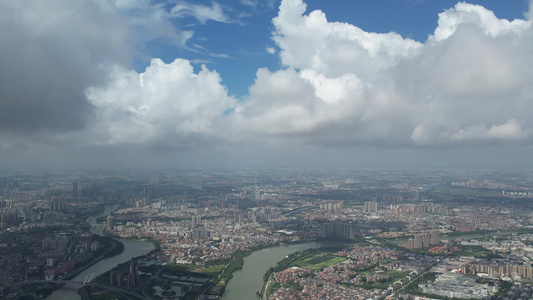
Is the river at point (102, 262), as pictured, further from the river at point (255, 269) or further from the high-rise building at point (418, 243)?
the high-rise building at point (418, 243)

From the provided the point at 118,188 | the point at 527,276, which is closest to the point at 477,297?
the point at 527,276

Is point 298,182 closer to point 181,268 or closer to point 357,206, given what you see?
point 357,206

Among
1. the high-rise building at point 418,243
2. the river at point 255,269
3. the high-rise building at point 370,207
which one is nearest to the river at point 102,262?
the river at point 255,269

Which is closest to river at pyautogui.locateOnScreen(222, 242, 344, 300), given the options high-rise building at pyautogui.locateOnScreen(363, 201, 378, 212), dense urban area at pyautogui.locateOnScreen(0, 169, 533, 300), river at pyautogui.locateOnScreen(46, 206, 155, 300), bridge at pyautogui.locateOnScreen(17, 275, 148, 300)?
dense urban area at pyautogui.locateOnScreen(0, 169, 533, 300)

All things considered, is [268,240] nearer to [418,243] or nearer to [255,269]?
[255,269]

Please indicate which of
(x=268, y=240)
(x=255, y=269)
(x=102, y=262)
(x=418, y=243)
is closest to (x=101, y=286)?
(x=102, y=262)

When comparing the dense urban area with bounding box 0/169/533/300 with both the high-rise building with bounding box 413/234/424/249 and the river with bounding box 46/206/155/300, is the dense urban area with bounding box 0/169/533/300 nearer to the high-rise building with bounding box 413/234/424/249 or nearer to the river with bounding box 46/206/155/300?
the high-rise building with bounding box 413/234/424/249
